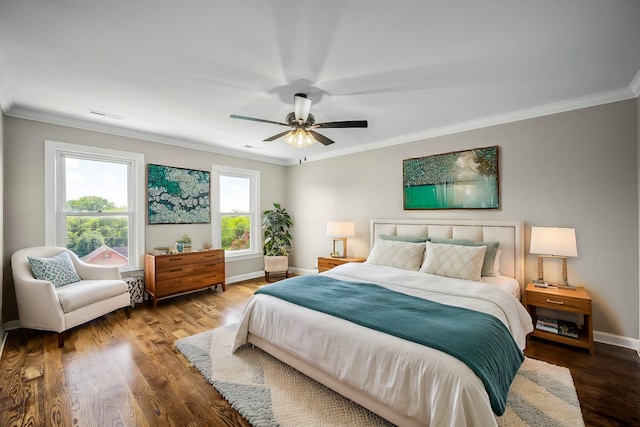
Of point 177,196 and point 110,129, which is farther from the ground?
point 110,129

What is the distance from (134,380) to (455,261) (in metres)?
3.29

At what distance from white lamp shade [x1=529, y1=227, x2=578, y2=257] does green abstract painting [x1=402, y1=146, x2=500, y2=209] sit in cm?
63

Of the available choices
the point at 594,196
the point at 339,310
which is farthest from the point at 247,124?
the point at 594,196

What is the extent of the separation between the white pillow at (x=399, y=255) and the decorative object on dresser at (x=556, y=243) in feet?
3.87

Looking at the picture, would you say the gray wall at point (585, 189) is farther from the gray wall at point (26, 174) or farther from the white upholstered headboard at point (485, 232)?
the gray wall at point (26, 174)

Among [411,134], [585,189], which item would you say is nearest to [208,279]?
[411,134]

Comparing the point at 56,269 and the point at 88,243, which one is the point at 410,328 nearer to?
the point at 56,269

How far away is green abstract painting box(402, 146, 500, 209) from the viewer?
3.46m

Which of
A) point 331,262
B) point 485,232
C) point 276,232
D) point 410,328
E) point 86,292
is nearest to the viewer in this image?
point 410,328

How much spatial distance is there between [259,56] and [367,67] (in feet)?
2.89

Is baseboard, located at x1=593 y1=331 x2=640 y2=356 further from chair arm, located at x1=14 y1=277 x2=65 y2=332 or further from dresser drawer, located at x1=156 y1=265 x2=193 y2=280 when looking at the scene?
chair arm, located at x1=14 y1=277 x2=65 y2=332

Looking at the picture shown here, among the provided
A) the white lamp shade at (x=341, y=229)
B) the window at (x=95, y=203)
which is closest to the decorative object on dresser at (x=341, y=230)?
the white lamp shade at (x=341, y=229)

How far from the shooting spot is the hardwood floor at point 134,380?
70.8 inches

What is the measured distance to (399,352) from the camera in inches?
63.6
